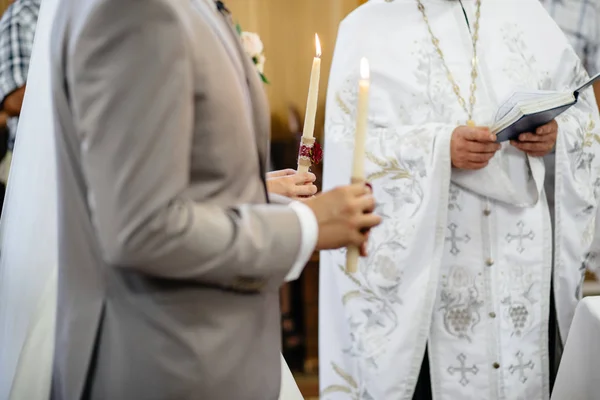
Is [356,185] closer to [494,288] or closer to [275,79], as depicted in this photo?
[494,288]

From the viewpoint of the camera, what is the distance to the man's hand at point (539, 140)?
1.96m

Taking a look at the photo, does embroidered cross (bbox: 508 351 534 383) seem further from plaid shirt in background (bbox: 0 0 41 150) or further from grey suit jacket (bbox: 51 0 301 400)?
plaid shirt in background (bbox: 0 0 41 150)

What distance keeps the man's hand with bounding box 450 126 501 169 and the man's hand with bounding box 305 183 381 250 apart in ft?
3.49

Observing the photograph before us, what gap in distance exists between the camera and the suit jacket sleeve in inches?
30.3

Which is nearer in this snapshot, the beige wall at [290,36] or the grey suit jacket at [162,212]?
the grey suit jacket at [162,212]

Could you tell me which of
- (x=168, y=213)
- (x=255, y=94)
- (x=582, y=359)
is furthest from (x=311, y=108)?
(x=582, y=359)

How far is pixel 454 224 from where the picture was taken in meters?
2.05

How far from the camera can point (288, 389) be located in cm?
139

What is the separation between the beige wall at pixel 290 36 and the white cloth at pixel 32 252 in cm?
248

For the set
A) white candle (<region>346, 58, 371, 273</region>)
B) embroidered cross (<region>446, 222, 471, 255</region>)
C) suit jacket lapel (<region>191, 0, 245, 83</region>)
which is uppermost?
suit jacket lapel (<region>191, 0, 245, 83</region>)

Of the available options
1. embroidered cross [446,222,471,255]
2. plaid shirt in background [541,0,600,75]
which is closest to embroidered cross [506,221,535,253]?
embroidered cross [446,222,471,255]

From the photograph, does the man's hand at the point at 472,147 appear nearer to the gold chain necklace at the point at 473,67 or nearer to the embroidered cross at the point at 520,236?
the gold chain necklace at the point at 473,67

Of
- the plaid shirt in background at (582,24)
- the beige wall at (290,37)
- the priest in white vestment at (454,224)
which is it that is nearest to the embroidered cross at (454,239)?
the priest in white vestment at (454,224)

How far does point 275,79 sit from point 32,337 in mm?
2724
